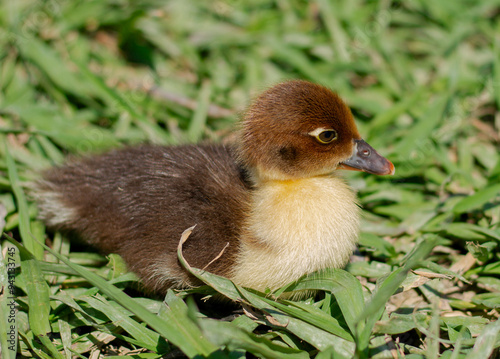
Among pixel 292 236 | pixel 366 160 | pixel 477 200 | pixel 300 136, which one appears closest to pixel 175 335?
pixel 292 236

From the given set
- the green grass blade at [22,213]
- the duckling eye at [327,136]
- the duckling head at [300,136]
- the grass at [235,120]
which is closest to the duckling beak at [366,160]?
the duckling head at [300,136]

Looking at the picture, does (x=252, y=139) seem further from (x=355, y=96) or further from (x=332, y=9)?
(x=332, y=9)

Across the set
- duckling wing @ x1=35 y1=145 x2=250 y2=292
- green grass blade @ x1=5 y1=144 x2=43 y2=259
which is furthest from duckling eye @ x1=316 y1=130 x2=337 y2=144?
green grass blade @ x1=5 y1=144 x2=43 y2=259

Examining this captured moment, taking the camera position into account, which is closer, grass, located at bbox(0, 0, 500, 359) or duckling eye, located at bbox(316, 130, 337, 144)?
grass, located at bbox(0, 0, 500, 359)

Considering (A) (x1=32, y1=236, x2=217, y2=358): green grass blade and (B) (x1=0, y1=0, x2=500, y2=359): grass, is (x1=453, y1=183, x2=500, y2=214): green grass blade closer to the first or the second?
(B) (x1=0, y1=0, x2=500, y2=359): grass

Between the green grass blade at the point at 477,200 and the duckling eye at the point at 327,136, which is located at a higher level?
the duckling eye at the point at 327,136

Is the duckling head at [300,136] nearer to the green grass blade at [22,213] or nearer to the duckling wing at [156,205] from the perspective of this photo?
the duckling wing at [156,205]

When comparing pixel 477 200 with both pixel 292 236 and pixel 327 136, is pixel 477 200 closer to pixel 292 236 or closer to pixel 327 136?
pixel 327 136

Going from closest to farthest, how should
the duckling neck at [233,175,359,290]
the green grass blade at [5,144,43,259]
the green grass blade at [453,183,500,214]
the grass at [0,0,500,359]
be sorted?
1. the grass at [0,0,500,359]
2. the duckling neck at [233,175,359,290]
3. the green grass blade at [5,144,43,259]
4. the green grass blade at [453,183,500,214]
